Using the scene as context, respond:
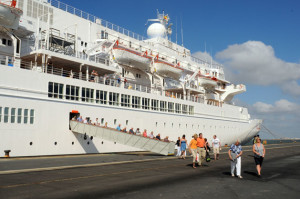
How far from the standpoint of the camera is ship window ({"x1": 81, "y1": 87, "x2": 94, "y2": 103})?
24.0 m

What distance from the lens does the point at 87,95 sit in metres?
24.3

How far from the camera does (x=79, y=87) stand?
2372 cm

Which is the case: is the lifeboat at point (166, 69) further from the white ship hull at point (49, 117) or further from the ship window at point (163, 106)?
the white ship hull at point (49, 117)

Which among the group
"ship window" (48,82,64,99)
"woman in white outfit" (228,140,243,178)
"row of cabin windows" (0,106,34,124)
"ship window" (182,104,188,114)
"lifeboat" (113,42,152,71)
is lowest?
"woman in white outfit" (228,140,243,178)

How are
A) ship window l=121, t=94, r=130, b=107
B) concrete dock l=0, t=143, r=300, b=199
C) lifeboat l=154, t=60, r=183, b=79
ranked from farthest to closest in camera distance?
lifeboat l=154, t=60, r=183, b=79 → ship window l=121, t=94, r=130, b=107 → concrete dock l=0, t=143, r=300, b=199

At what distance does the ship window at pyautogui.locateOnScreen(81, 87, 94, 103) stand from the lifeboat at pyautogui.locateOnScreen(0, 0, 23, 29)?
24.1ft

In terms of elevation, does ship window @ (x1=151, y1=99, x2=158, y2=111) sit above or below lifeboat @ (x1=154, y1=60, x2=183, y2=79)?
below

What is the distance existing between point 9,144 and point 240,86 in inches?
1591

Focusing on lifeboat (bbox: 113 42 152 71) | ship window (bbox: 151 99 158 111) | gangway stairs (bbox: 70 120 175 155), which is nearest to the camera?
gangway stairs (bbox: 70 120 175 155)

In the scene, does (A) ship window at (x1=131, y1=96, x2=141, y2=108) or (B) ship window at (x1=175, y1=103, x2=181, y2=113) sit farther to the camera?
(B) ship window at (x1=175, y1=103, x2=181, y2=113)

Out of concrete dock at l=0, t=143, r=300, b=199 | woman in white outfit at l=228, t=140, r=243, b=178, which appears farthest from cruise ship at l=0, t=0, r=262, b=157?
woman in white outfit at l=228, t=140, r=243, b=178

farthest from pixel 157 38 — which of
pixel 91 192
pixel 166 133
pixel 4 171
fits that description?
pixel 91 192

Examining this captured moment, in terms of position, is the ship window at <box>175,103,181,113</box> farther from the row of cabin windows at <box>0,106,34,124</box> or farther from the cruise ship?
the row of cabin windows at <box>0,106,34,124</box>

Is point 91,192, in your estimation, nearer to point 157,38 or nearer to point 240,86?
point 157,38
